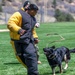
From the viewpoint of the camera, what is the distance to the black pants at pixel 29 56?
740 cm

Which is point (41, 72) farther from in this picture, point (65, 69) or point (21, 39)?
point (21, 39)

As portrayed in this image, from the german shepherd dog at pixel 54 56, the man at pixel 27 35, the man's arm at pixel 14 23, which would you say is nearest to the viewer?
the man's arm at pixel 14 23

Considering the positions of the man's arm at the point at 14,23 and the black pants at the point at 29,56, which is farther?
the black pants at the point at 29,56

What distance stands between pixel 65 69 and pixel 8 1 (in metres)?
83.2

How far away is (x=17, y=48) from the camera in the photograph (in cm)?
767

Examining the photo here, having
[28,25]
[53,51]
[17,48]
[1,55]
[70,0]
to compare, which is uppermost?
[28,25]

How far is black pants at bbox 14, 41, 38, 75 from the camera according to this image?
7.40m

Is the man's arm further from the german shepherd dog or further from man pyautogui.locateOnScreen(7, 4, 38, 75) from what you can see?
the german shepherd dog

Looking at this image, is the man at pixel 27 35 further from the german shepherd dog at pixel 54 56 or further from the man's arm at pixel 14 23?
the german shepherd dog at pixel 54 56

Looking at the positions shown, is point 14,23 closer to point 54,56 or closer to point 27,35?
point 27,35

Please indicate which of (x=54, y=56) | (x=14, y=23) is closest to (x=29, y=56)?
(x=14, y=23)

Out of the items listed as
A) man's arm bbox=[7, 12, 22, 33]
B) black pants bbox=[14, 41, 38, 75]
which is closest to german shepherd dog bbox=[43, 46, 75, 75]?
black pants bbox=[14, 41, 38, 75]

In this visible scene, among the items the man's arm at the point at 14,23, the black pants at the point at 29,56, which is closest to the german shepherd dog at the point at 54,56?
the black pants at the point at 29,56

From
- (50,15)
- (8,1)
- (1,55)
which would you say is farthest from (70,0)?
(1,55)
